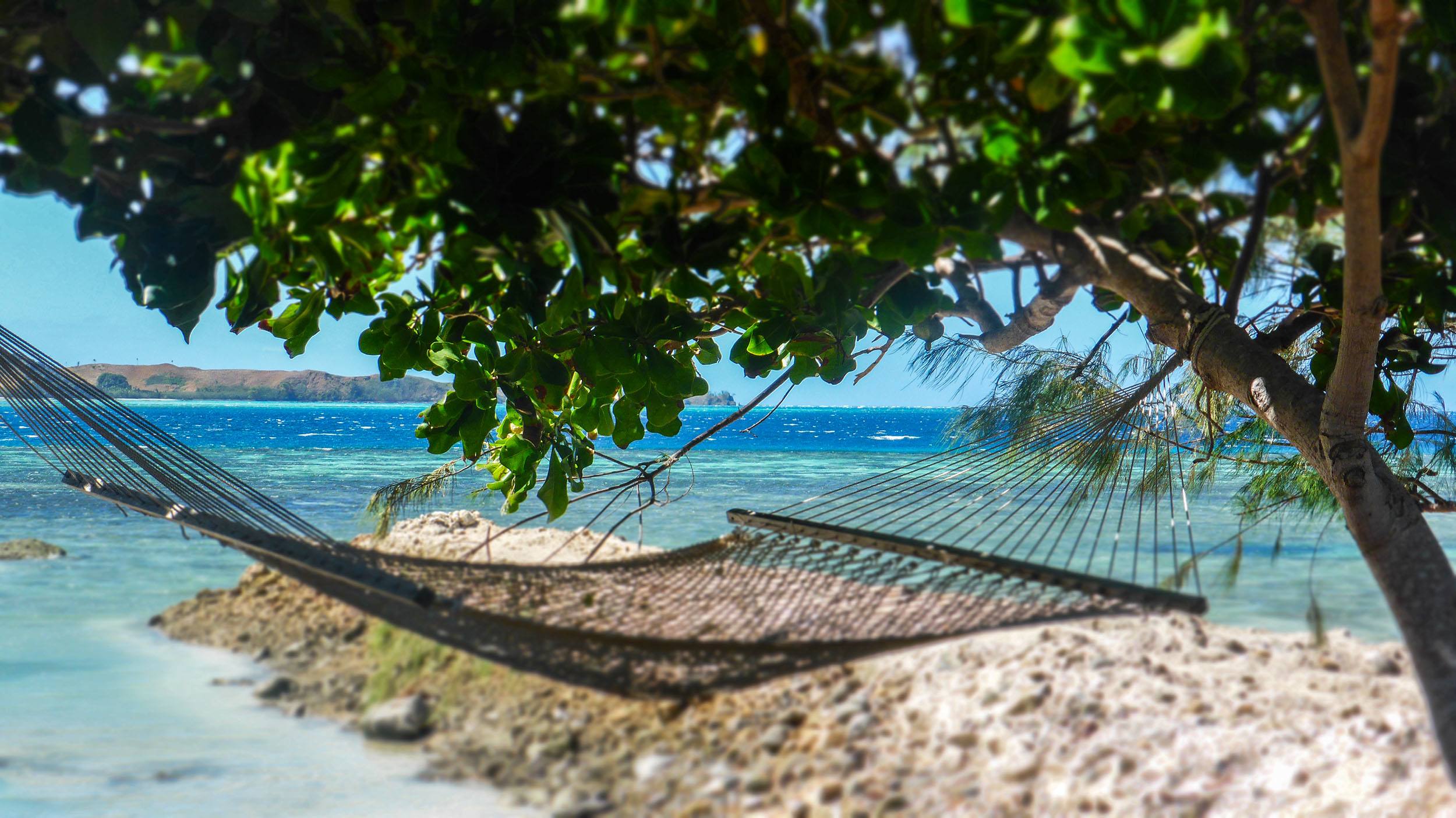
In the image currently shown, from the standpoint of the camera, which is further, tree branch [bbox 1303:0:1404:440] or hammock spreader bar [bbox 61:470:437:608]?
hammock spreader bar [bbox 61:470:437:608]

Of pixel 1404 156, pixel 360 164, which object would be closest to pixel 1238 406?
pixel 1404 156

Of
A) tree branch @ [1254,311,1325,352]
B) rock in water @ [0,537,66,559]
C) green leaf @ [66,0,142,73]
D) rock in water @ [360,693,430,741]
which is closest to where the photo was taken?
green leaf @ [66,0,142,73]

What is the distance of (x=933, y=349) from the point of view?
3104 mm

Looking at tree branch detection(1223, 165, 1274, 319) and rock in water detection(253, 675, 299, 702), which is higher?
tree branch detection(1223, 165, 1274, 319)

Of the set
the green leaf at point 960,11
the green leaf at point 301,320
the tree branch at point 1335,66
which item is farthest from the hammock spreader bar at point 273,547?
the tree branch at point 1335,66

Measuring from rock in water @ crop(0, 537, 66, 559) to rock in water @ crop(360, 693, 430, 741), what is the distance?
13.9ft

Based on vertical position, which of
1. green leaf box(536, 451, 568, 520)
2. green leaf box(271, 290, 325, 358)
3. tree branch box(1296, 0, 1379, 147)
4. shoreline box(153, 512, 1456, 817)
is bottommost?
shoreline box(153, 512, 1456, 817)

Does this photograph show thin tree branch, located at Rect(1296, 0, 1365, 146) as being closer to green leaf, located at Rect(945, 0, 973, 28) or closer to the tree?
the tree

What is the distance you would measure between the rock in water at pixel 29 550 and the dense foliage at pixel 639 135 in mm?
5734

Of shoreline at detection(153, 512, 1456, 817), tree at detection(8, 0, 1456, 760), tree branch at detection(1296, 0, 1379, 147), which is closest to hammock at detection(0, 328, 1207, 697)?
shoreline at detection(153, 512, 1456, 817)

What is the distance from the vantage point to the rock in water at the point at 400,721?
2.43 metres

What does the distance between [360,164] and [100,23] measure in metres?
0.23

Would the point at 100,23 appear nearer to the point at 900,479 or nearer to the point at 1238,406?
the point at 900,479

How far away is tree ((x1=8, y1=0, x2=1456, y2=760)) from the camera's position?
826 mm
